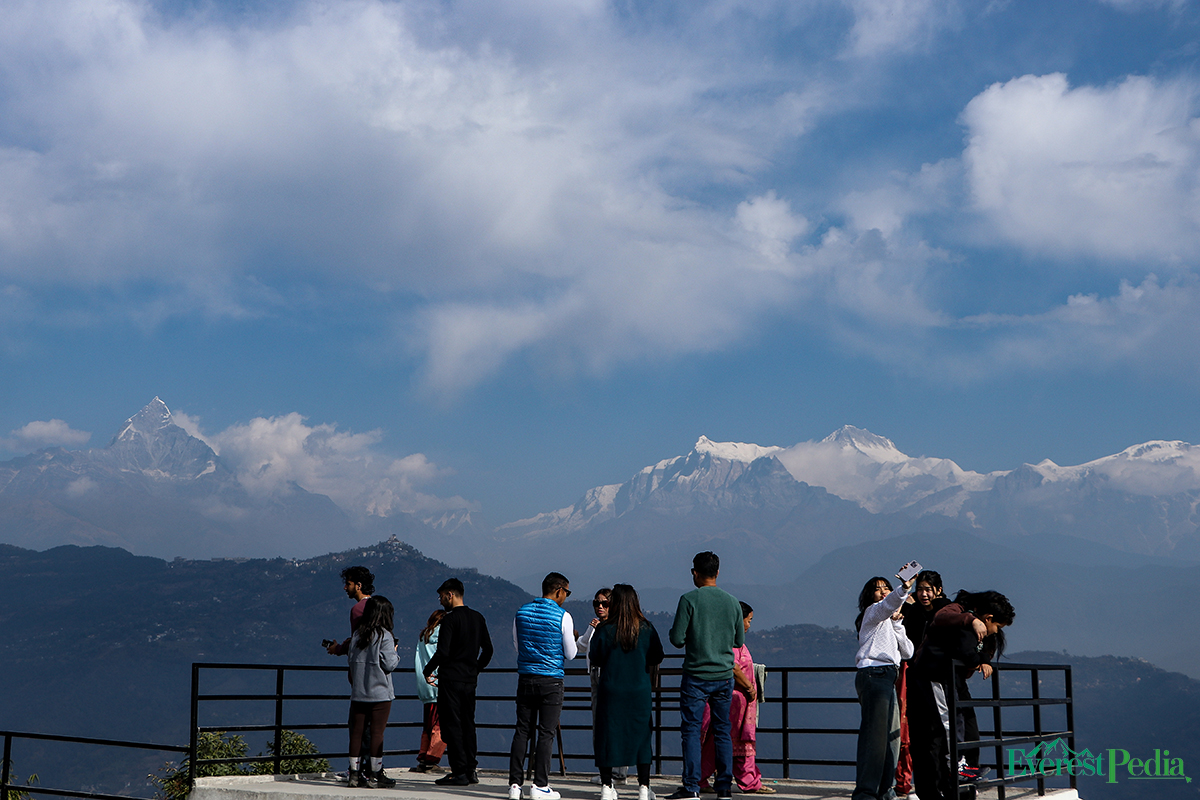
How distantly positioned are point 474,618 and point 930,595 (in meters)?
3.92

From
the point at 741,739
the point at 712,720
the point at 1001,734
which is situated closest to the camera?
the point at 712,720

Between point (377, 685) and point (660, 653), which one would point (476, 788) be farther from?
point (660, 653)

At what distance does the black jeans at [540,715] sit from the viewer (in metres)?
8.27

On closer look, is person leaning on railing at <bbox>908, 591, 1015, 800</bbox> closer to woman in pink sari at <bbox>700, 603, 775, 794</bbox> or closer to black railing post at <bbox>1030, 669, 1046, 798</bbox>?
black railing post at <bbox>1030, 669, 1046, 798</bbox>

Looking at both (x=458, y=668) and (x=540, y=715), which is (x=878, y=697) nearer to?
(x=540, y=715)

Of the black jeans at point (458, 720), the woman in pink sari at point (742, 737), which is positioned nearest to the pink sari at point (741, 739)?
the woman in pink sari at point (742, 737)

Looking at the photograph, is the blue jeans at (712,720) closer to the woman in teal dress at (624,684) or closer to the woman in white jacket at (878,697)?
the woman in teal dress at (624,684)

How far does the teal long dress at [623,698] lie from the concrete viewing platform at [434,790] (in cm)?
105

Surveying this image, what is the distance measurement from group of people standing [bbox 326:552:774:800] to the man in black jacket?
11 mm

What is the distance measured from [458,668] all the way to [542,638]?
4.34ft

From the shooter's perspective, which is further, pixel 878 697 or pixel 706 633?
pixel 706 633

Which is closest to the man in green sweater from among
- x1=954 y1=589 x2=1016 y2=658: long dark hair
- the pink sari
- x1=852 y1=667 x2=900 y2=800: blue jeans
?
the pink sari

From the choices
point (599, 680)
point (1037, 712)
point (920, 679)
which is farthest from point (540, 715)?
point (1037, 712)

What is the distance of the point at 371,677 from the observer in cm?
903
